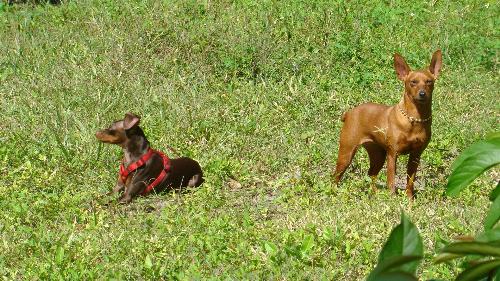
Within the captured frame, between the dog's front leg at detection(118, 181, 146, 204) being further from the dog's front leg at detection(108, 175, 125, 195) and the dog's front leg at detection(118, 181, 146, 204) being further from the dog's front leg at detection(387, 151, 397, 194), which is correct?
the dog's front leg at detection(387, 151, 397, 194)

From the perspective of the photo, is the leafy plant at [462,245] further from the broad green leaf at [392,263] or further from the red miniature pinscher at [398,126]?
the red miniature pinscher at [398,126]

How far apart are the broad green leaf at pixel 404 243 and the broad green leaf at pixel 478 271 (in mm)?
73

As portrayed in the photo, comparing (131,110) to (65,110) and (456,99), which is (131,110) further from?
(456,99)

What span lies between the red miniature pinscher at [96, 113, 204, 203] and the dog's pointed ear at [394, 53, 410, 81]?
2.11 m

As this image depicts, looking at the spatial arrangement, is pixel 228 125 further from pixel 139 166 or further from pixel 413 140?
pixel 413 140

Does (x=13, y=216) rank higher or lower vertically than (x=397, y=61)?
lower

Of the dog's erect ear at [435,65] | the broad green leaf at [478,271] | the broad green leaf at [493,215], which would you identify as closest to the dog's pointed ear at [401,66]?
the dog's erect ear at [435,65]

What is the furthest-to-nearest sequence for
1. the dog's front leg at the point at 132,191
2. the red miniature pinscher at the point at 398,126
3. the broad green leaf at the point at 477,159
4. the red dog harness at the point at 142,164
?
the red dog harness at the point at 142,164 → the dog's front leg at the point at 132,191 → the red miniature pinscher at the point at 398,126 → the broad green leaf at the point at 477,159

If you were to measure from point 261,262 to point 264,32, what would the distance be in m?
6.62

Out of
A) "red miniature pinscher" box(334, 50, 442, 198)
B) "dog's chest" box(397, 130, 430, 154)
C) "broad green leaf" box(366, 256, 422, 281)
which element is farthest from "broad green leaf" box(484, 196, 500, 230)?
"dog's chest" box(397, 130, 430, 154)

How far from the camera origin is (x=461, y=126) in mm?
9336

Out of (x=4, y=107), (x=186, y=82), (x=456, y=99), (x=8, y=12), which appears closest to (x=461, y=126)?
(x=456, y=99)

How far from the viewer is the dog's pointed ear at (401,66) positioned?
745 centimetres

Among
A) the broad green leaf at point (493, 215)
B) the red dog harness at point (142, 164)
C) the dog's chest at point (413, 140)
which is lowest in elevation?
the red dog harness at point (142, 164)
